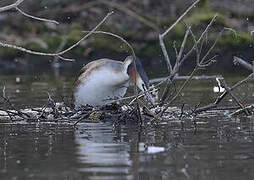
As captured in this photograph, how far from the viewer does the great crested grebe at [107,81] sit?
912 cm

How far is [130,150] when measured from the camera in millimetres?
6523

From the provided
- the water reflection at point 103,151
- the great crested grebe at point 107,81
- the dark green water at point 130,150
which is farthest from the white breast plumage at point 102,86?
the water reflection at point 103,151

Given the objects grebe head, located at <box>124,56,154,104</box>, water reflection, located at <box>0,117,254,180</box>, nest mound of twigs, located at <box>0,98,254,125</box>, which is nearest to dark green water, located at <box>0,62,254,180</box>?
water reflection, located at <box>0,117,254,180</box>

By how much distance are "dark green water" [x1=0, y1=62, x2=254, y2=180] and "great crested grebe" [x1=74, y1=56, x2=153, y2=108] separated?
766mm

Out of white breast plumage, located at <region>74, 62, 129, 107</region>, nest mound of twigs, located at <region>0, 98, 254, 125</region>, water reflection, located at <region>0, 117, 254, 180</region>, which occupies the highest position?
white breast plumage, located at <region>74, 62, 129, 107</region>

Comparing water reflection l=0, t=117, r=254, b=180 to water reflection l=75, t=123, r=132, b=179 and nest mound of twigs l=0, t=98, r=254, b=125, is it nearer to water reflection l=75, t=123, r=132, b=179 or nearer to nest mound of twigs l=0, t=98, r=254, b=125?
water reflection l=75, t=123, r=132, b=179

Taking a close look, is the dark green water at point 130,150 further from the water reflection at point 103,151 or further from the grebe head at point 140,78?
the grebe head at point 140,78

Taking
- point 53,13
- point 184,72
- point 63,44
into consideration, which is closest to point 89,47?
point 63,44

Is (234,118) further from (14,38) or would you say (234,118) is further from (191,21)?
(14,38)

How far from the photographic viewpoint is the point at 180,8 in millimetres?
22266

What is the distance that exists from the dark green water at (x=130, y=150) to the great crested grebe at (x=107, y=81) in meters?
0.77

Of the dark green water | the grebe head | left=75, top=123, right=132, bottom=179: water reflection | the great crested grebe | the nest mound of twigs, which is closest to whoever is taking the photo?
the dark green water

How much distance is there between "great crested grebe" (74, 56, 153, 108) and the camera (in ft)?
29.9

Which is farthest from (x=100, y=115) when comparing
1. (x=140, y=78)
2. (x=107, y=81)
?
(x=140, y=78)
